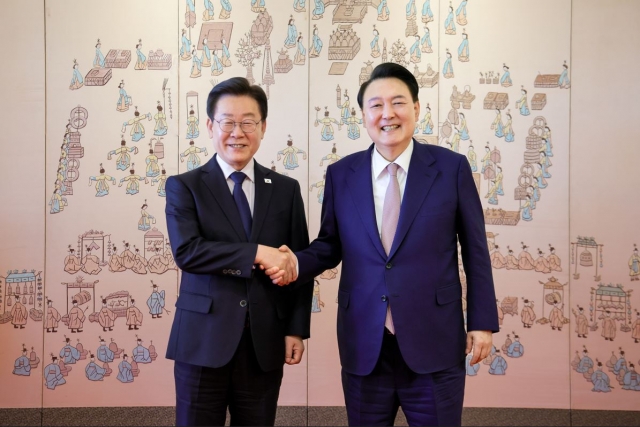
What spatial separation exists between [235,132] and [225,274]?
1.75ft

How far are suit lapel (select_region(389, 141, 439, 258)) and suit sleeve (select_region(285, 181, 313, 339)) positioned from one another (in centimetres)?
43

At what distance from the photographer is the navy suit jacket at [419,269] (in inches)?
78.6

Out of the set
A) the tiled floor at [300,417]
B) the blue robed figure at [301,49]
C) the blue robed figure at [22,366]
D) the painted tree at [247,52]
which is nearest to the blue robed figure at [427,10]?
the blue robed figure at [301,49]

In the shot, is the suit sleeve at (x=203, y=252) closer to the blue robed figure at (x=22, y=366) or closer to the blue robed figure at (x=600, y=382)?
the blue robed figure at (x=22, y=366)

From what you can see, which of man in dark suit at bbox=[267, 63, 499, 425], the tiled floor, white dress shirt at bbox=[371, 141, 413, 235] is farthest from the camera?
the tiled floor

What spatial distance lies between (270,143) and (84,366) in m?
1.91

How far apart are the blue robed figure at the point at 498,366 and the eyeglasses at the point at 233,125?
8.11ft

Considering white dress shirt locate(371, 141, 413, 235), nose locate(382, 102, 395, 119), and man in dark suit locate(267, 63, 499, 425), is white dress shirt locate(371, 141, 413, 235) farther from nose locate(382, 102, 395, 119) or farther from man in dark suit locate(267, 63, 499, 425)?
nose locate(382, 102, 395, 119)

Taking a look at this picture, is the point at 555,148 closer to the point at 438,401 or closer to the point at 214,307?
the point at 438,401

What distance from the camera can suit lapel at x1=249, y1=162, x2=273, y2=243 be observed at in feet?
7.05

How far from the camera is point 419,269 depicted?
2012 mm

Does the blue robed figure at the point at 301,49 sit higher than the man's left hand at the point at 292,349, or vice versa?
the blue robed figure at the point at 301,49

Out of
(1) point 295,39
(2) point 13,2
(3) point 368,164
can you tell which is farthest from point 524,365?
(2) point 13,2

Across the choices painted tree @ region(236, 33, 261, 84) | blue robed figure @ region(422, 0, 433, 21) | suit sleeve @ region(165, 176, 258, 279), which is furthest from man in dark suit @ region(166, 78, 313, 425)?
blue robed figure @ region(422, 0, 433, 21)
